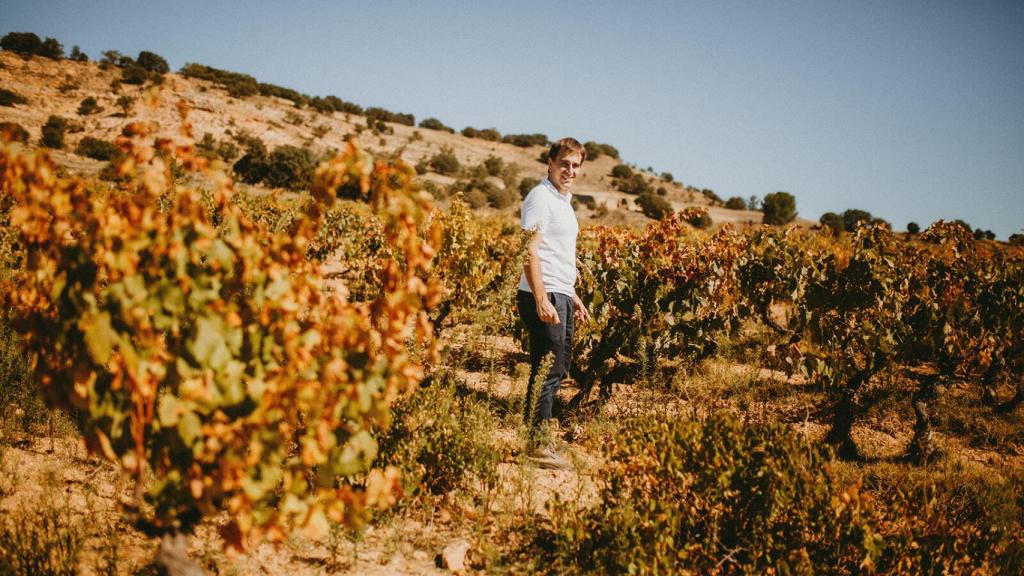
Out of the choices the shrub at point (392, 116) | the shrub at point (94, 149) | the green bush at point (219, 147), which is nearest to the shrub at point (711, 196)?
the shrub at point (392, 116)

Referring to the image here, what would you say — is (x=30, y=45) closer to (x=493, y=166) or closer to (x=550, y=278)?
(x=493, y=166)

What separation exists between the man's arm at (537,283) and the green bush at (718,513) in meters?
0.88

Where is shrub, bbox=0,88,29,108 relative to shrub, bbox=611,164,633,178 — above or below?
below

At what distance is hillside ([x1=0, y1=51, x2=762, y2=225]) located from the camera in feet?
84.8

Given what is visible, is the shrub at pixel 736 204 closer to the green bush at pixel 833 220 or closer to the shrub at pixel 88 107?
the green bush at pixel 833 220

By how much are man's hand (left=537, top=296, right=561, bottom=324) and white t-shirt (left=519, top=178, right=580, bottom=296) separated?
7.4 inches

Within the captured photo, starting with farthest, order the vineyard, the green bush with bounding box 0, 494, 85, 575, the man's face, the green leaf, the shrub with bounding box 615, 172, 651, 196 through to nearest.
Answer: the shrub with bounding box 615, 172, 651, 196 → the man's face → the green bush with bounding box 0, 494, 85, 575 → the vineyard → the green leaf

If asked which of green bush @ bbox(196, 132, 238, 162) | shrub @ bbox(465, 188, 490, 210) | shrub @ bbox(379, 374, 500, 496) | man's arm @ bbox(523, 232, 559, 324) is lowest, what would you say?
shrub @ bbox(379, 374, 500, 496)

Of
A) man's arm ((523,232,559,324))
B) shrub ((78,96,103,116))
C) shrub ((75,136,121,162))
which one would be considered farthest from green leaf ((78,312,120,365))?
shrub ((78,96,103,116))

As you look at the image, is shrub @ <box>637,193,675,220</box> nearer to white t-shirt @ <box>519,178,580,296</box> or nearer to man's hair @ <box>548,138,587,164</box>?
man's hair @ <box>548,138,587,164</box>

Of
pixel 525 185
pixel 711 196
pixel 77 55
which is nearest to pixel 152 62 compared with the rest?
pixel 77 55

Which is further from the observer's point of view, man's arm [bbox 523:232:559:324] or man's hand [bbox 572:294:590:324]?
man's hand [bbox 572:294:590:324]

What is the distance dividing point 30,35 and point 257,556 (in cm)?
5540

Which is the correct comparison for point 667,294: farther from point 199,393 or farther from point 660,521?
point 199,393
